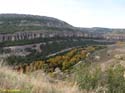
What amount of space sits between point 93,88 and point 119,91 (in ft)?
2.92

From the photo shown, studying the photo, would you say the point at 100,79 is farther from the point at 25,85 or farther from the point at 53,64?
the point at 53,64

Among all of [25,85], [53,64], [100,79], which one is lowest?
[53,64]

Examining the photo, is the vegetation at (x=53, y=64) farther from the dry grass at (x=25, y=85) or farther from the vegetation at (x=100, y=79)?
the dry grass at (x=25, y=85)

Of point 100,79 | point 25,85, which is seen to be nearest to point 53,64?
point 100,79

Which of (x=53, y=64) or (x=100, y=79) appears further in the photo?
(x=53, y=64)

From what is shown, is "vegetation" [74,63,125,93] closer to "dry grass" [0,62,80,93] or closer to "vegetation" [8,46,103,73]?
"vegetation" [8,46,103,73]

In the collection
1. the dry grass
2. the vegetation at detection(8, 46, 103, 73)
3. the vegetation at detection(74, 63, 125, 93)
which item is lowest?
the vegetation at detection(8, 46, 103, 73)

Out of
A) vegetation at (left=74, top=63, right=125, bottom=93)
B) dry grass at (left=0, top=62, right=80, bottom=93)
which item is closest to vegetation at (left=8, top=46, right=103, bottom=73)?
vegetation at (left=74, top=63, right=125, bottom=93)

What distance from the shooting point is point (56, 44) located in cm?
15962

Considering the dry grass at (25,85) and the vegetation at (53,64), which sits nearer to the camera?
the dry grass at (25,85)

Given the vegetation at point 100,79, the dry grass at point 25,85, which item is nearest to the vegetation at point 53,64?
the vegetation at point 100,79

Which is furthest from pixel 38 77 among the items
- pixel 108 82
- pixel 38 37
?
pixel 38 37

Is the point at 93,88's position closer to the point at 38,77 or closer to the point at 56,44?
the point at 38,77

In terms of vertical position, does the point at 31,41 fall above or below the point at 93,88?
below
